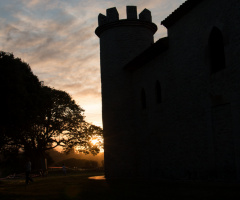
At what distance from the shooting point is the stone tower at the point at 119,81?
21.9 metres

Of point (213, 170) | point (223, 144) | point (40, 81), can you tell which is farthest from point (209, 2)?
point (40, 81)

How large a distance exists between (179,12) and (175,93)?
4206mm

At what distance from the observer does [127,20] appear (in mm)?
22875

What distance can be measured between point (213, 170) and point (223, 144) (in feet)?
4.50

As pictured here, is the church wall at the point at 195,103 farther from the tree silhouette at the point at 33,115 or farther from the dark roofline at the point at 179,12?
the tree silhouette at the point at 33,115

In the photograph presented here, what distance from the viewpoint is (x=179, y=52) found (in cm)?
1619

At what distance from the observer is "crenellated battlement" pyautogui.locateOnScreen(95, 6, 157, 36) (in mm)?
22964

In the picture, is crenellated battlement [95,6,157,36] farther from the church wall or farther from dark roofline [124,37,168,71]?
the church wall

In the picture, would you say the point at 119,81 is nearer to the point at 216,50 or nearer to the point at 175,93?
the point at 175,93

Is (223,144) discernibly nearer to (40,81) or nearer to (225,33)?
(225,33)

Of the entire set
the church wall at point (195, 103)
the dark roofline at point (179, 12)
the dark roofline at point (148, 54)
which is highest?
the dark roofline at point (179, 12)

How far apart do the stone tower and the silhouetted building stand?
7 centimetres

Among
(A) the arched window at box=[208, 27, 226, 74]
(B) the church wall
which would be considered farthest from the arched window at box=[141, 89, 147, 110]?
(A) the arched window at box=[208, 27, 226, 74]

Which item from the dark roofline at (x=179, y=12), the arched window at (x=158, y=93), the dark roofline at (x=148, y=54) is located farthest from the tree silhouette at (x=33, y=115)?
the dark roofline at (x=179, y=12)
